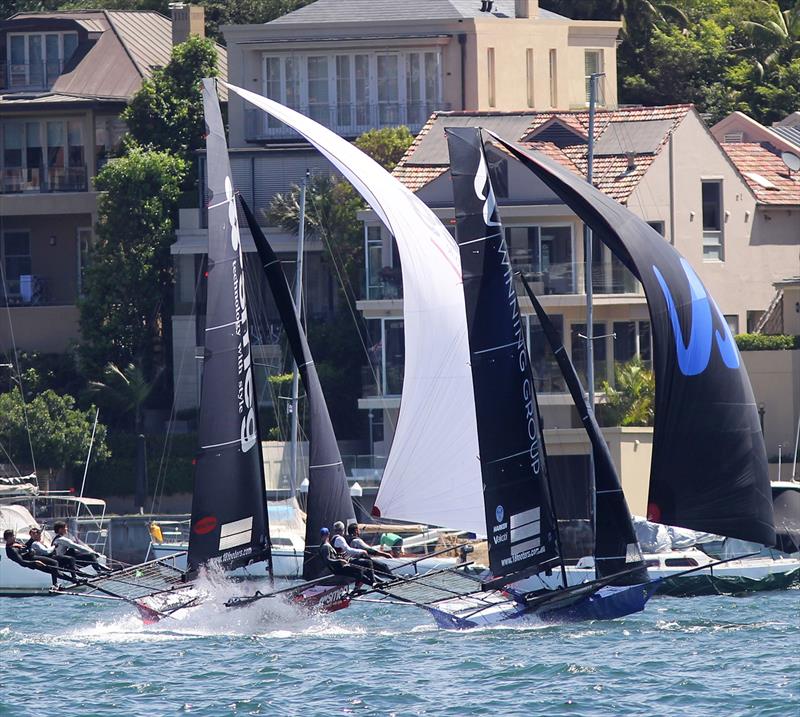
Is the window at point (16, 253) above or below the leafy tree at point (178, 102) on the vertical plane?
below

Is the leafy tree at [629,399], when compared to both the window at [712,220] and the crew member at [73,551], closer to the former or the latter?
the window at [712,220]

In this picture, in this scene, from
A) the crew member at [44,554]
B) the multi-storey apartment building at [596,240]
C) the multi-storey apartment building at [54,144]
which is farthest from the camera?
the multi-storey apartment building at [54,144]

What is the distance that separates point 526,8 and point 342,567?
29857mm

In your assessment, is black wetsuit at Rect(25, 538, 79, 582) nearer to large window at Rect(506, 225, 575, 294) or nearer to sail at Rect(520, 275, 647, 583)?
sail at Rect(520, 275, 647, 583)

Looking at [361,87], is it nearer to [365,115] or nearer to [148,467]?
[365,115]

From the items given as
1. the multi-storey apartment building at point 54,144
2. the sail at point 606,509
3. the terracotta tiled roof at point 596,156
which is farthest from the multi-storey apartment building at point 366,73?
the sail at point 606,509

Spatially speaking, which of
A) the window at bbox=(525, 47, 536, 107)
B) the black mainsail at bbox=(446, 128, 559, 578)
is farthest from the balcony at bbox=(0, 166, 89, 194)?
the black mainsail at bbox=(446, 128, 559, 578)

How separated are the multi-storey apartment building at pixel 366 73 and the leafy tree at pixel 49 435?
463 centimetres

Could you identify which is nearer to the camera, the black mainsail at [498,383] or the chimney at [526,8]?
the black mainsail at [498,383]

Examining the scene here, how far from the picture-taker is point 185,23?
56.2 m

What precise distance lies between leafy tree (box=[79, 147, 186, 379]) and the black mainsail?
85.1 feet

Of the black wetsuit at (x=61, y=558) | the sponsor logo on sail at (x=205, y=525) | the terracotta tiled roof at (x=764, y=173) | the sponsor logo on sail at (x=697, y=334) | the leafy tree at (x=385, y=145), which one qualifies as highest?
the leafy tree at (x=385, y=145)

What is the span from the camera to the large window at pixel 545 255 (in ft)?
144

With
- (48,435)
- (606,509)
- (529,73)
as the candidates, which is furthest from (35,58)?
(606,509)
